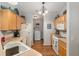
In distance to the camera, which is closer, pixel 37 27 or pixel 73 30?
pixel 73 30

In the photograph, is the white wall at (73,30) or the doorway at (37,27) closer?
the white wall at (73,30)

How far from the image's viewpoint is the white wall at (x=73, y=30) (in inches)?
83.1

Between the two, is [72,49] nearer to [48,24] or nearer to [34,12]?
[34,12]

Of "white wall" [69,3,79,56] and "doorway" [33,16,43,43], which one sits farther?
"doorway" [33,16,43,43]

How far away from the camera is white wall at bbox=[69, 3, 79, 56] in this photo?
83.1 inches

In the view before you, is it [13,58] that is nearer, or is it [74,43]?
[13,58]

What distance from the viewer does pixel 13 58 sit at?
0.63m

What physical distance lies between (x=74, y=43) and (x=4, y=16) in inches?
62.1

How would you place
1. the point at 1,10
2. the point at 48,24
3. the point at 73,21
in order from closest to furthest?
the point at 73,21
the point at 1,10
the point at 48,24

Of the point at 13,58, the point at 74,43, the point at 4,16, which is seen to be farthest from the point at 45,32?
the point at 13,58

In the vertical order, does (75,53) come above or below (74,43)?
below

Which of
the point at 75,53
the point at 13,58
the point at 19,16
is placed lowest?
the point at 75,53

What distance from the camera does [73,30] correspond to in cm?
216

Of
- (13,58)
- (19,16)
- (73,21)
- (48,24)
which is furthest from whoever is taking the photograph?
(48,24)
